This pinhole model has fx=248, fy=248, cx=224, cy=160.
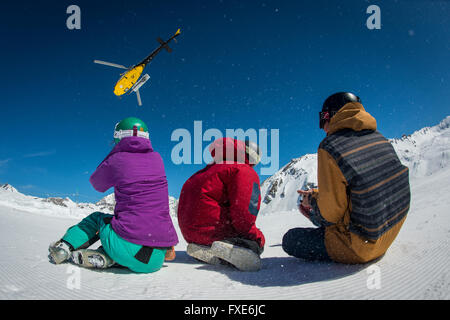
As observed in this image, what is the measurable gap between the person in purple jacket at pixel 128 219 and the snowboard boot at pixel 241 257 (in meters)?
0.55

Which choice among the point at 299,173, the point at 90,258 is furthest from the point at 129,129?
the point at 299,173

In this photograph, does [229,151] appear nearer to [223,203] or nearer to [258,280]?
[223,203]

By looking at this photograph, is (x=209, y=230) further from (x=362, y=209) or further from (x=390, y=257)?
(x=390, y=257)

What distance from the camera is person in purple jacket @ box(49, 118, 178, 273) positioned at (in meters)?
2.22

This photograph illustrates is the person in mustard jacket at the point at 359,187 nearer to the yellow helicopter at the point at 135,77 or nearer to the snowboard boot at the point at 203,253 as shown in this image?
the snowboard boot at the point at 203,253

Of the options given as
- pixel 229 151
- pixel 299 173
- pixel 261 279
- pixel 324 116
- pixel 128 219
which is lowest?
pixel 261 279

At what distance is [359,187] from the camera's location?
179 centimetres

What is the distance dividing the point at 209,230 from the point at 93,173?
132cm

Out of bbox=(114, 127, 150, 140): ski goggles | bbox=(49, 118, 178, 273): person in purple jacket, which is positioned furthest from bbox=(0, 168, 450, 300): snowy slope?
bbox=(114, 127, 150, 140): ski goggles

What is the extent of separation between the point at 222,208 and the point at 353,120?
1.59m

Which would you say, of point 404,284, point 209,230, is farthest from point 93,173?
point 404,284
